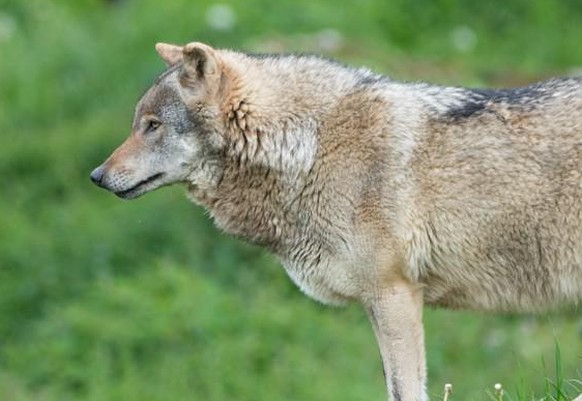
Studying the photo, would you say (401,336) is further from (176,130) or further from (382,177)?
(176,130)

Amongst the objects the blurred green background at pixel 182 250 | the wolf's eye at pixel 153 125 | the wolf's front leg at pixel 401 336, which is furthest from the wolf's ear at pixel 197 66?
the blurred green background at pixel 182 250

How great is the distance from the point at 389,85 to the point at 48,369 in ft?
23.8

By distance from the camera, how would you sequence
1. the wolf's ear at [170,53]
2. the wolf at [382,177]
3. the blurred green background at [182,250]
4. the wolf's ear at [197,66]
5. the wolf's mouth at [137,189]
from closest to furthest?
the wolf at [382,177] < the wolf's ear at [197,66] < the wolf's mouth at [137,189] < the wolf's ear at [170,53] < the blurred green background at [182,250]

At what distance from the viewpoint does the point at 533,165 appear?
817 centimetres

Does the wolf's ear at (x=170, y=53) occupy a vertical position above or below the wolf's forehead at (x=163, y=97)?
above

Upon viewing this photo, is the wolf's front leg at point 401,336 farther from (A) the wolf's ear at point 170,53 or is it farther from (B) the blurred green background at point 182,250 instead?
(B) the blurred green background at point 182,250

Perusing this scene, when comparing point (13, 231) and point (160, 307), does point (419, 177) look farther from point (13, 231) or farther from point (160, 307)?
point (13, 231)

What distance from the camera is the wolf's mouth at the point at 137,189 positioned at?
860 centimetres

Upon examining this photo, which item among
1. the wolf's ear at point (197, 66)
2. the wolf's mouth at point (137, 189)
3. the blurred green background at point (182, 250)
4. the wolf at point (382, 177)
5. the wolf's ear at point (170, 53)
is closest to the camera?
the wolf at point (382, 177)

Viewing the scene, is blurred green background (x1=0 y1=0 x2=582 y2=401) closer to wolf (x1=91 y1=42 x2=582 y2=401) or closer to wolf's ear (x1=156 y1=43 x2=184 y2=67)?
wolf (x1=91 y1=42 x2=582 y2=401)

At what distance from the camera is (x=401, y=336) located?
324 inches

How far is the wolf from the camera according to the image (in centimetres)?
820

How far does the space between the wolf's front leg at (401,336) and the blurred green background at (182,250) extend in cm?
295

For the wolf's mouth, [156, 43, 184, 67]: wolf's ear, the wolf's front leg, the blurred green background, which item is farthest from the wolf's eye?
the blurred green background
